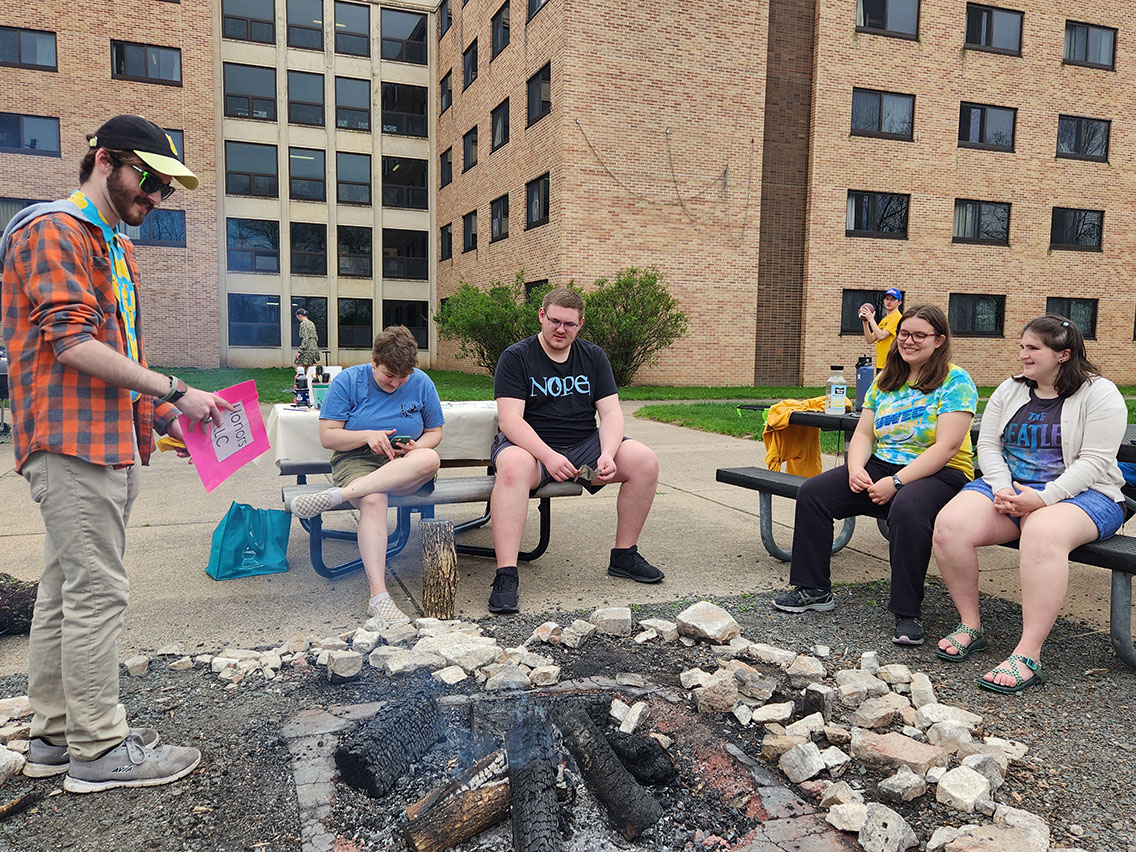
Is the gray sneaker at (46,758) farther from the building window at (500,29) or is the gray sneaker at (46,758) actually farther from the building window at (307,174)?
the building window at (307,174)

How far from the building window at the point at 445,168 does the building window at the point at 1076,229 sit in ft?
61.8

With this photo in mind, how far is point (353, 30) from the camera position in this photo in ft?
93.2

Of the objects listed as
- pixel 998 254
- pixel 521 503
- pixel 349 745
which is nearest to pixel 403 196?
pixel 998 254

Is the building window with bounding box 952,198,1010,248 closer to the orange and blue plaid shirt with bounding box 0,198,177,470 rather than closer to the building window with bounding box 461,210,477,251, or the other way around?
the building window with bounding box 461,210,477,251

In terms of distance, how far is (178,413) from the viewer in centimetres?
269

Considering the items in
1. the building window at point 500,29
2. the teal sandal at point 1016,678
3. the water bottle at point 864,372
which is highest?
the building window at point 500,29

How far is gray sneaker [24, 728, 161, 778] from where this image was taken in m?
2.32

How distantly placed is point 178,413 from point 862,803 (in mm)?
2407

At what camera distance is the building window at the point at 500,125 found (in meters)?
22.7

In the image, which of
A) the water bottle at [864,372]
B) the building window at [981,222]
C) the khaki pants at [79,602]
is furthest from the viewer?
the building window at [981,222]

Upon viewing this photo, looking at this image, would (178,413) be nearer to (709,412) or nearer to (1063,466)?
(1063,466)

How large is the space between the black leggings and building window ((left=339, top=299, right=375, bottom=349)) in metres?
27.2

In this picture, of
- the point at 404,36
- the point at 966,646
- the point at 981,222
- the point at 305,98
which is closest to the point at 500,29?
the point at 404,36

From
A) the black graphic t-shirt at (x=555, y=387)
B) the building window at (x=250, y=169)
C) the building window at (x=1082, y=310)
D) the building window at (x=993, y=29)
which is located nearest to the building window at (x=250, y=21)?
the building window at (x=250, y=169)
